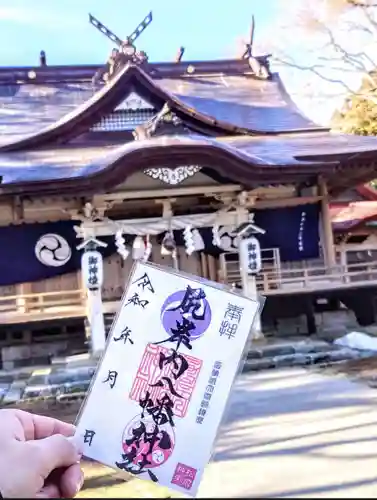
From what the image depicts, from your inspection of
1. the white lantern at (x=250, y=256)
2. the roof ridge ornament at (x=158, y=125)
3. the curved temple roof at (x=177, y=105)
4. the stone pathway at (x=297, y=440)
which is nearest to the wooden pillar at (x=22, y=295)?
the curved temple roof at (x=177, y=105)

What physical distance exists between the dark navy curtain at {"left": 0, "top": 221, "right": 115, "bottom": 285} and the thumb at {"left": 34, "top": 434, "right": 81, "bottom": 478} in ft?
32.0

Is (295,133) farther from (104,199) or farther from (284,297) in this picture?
(104,199)

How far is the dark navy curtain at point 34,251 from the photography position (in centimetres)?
1095

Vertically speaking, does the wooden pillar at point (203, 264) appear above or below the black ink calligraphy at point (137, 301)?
above

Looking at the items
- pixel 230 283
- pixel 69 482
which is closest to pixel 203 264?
pixel 230 283

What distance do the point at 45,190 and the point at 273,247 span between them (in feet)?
16.8

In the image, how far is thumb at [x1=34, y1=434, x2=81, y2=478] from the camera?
4.67 ft

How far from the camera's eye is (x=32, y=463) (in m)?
1.40

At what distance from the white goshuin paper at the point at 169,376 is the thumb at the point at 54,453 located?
299 millimetres

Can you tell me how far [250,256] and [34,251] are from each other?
14.3 ft

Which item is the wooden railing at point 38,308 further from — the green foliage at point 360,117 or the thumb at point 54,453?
the green foliage at point 360,117

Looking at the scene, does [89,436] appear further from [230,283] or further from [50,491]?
[230,283]

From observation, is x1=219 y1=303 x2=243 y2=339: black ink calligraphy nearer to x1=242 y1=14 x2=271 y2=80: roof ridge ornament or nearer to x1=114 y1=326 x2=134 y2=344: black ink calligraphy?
x1=114 y1=326 x2=134 y2=344: black ink calligraphy

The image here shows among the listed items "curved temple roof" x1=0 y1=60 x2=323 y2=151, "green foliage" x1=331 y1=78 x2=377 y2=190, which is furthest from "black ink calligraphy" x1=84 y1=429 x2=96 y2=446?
"green foliage" x1=331 y1=78 x2=377 y2=190
